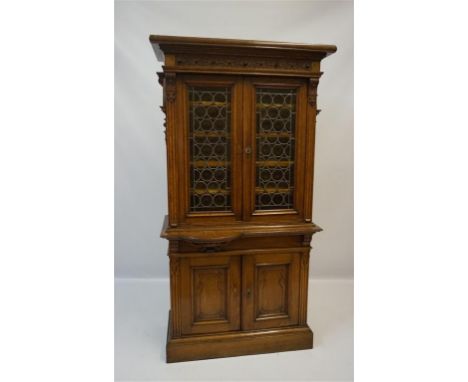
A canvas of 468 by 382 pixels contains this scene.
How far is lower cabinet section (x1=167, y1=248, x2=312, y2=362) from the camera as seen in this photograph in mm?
2117

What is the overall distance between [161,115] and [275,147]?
4.36 ft

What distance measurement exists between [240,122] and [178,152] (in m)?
0.44

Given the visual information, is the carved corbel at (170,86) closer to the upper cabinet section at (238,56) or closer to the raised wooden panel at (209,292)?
the upper cabinet section at (238,56)

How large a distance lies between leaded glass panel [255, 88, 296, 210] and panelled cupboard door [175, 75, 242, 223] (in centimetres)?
15

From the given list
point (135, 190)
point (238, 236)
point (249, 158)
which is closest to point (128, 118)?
point (135, 190)

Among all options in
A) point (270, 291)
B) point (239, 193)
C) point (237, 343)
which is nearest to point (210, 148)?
point (239, 193)

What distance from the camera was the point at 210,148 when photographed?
209cm

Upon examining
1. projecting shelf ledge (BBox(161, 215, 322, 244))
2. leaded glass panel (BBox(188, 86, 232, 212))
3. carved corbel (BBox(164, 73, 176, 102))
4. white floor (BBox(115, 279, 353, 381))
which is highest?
carved corbel (BBox(164, 73, 176, 102))

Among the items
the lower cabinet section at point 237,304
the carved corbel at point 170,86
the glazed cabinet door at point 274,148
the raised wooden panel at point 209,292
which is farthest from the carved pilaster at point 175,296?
the carved corbel at point 170,86

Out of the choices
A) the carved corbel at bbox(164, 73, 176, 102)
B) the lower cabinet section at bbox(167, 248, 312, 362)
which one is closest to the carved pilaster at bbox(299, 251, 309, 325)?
the lower cabinet section at bbox(167, 248, 312, 362)

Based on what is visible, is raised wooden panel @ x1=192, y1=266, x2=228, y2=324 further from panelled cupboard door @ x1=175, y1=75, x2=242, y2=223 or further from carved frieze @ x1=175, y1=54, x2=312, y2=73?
carved frieze @ x1=175, y1=54, x2=312, y2=73

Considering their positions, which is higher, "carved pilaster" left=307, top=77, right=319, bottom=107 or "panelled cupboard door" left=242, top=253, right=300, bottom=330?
"carved pilaster" left=307, top=77, right=319, bottom=107

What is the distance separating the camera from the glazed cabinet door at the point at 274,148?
2.08m

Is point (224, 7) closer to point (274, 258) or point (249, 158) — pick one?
point (249, 158)
